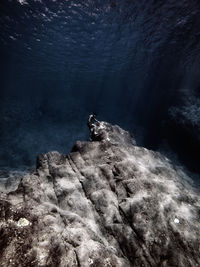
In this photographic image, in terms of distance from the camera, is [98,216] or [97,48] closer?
[98,216]

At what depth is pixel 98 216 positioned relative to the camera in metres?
3.50

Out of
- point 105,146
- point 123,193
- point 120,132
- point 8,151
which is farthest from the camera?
point 8,151

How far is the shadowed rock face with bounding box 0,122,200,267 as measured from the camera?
2365mm

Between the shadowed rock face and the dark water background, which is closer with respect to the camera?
the shadowed rock face

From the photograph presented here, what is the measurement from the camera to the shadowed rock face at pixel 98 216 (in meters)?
2.37

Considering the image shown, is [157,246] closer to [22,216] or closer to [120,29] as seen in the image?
[22,216]

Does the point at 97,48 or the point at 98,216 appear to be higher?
the point at 97,48

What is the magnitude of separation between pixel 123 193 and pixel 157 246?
1238mm

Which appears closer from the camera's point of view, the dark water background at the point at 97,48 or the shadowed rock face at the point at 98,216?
the shadowed rock face at the point at 98,216

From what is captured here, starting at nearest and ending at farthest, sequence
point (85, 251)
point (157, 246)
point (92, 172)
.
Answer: point (85, 251) < point (157, 246) < point (92, 172)

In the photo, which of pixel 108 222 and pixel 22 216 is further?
pixel 108 222

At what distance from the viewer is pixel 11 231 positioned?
2.42 metres

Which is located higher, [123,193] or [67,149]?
[123,193]

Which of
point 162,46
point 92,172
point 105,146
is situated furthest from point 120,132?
point 162,46
